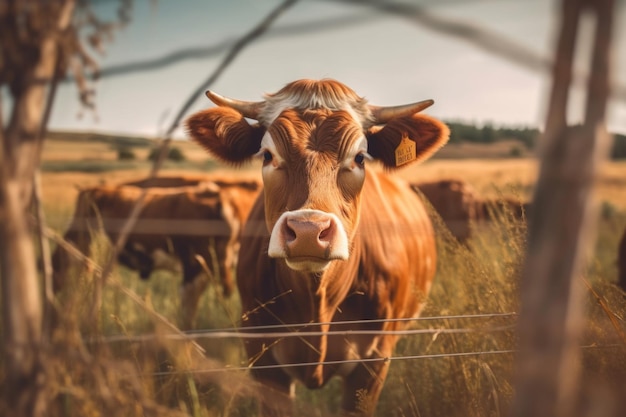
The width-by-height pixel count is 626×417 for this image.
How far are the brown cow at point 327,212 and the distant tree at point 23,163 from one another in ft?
4.36

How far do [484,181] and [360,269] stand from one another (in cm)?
1055

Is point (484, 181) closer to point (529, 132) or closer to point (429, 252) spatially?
point (529, 132)

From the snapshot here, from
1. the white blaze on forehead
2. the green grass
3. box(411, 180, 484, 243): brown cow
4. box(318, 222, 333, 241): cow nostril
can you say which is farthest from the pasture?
box(411, 180, 484, 243): brown cow

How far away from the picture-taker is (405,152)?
115 inches

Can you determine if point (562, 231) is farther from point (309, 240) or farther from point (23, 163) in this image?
point (309, 240)

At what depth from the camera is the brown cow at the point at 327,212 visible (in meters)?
2.60

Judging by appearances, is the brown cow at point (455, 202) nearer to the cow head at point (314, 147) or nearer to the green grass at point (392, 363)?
the green grass at point (392, 363)

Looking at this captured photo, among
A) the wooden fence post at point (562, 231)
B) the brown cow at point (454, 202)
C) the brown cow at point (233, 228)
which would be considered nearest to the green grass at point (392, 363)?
the wooden fence post at point (562, 231)

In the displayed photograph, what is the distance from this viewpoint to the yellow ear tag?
290cm

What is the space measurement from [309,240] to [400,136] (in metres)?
1.10

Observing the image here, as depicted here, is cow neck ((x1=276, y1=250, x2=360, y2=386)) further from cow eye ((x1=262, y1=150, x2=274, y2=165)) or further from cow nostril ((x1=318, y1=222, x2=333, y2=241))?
cow eye ((x1=262, y1=150, x2=274, y2=165))

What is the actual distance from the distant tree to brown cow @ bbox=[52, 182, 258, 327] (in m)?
5.69

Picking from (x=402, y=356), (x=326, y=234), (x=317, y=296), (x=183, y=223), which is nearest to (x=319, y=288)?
(x=317, y=296)

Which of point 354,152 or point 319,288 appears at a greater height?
point 354,152
